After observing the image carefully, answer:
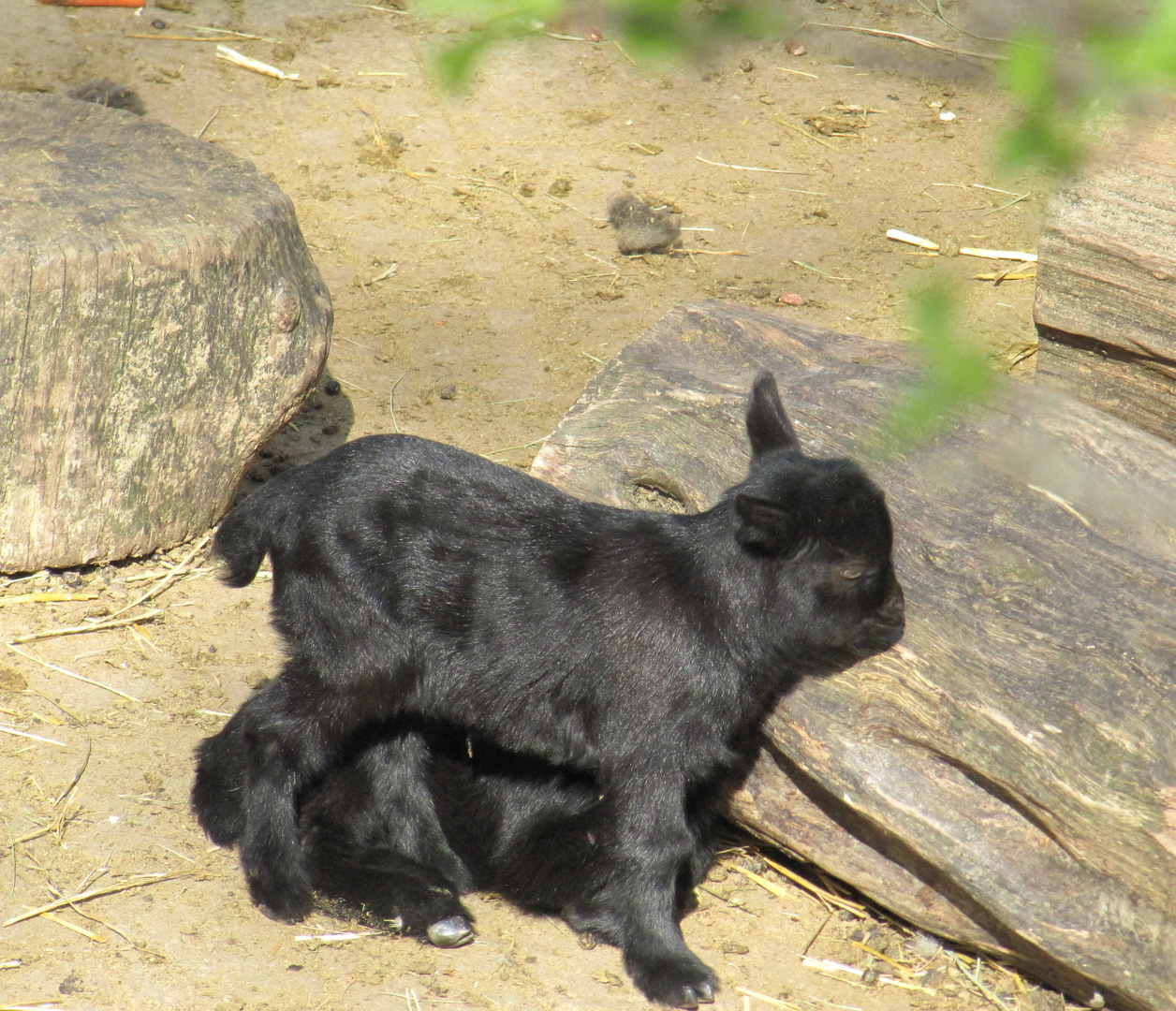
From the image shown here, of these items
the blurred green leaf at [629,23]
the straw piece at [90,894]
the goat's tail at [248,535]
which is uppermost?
the blurred green leaf at [629,23]

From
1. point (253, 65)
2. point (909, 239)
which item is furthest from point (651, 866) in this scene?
point (253, 65)

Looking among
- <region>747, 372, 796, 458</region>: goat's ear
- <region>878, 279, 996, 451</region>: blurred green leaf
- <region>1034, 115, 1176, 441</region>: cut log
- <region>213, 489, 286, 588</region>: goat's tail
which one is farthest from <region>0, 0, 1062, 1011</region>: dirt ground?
<region>747, 372, 796, 458</region>: goat's ear

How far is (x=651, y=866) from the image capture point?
3.74m

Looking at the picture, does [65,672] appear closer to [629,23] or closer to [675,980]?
[675,980]

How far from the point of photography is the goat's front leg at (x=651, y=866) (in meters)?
3.71

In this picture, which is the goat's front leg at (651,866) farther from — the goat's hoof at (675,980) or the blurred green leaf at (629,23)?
the blurred green leaf at (629,23)

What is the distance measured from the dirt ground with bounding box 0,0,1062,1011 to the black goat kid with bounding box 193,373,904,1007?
0.56ft

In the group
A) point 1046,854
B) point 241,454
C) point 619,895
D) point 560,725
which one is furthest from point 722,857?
point 241,454

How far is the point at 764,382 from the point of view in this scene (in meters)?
3.81

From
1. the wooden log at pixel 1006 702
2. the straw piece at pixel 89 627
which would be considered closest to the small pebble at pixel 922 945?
the wooden log at pixel 1006 702

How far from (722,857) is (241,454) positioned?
273cm

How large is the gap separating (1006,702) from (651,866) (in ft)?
3.78

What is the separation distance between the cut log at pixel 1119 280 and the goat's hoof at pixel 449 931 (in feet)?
11.4

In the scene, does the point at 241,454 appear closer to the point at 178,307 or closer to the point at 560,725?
the point at 178,307
